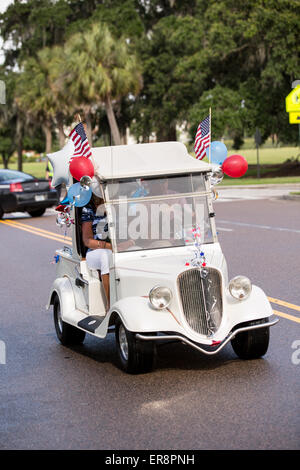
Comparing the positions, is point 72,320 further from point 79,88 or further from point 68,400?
point 79,88

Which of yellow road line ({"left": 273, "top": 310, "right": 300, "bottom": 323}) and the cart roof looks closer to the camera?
the cart roof

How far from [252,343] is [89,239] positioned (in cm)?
177

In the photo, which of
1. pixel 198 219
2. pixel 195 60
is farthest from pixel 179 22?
pixel 198 219

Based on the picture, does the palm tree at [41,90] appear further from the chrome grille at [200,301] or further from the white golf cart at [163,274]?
the chrome grille at [200,301]

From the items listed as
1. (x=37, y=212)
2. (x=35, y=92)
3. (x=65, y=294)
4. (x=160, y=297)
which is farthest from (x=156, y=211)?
(x=35, y=92)

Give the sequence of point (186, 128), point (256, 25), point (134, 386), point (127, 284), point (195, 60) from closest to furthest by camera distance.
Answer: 1. point (134, 386)
2. point (127, 284)
3. point (256, 25)
4. point (195, 60)
5. point (186, 128)

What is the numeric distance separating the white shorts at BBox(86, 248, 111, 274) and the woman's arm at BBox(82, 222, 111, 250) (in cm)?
5

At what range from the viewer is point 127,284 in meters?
6.53

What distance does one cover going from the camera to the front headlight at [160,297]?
615cm

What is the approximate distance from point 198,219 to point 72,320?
151cm

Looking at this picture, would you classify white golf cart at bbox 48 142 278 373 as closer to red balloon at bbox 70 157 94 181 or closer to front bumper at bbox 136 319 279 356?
front bumper at bbox 136 319 279 356

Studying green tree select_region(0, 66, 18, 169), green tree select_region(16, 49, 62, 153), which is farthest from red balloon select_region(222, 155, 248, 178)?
green tree select_region(0, 66, 18, 169)

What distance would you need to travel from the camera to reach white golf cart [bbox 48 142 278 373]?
20.4 ft

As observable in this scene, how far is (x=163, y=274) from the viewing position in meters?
6.38
